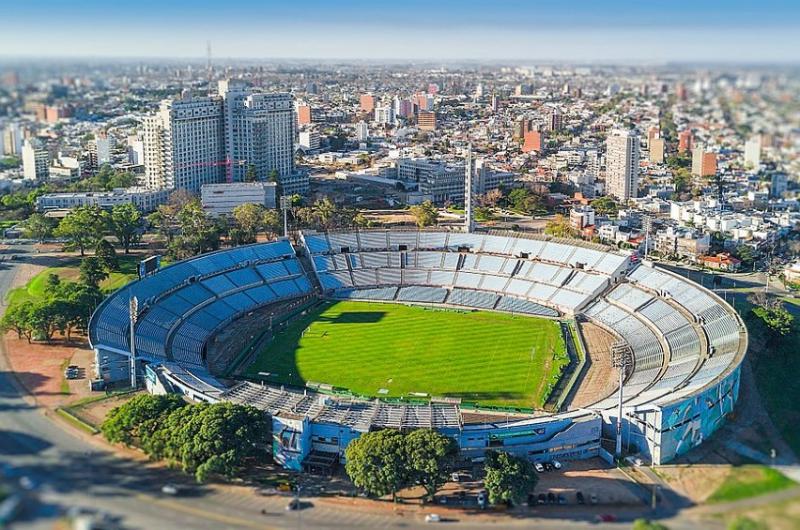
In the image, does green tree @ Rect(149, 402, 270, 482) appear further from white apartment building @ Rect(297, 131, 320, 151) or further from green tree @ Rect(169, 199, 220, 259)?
white apartment building @ Rect(297, 131, 320, 151)

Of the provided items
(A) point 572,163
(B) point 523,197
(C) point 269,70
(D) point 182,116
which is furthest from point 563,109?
(D) point 182,116

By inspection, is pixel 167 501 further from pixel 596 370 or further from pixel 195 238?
pixel 195 238

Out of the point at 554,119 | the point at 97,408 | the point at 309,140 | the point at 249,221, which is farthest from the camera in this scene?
the point at 309,140

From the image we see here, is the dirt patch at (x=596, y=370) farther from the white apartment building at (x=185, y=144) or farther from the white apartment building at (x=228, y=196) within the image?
the white apartment building at (x=185, y=144)

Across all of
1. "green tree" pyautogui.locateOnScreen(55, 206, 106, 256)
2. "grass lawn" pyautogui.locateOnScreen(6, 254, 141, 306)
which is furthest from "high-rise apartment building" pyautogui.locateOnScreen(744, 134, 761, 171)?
"green tree" pyautogui.locateOnScreen(55, 206, 106, 256)

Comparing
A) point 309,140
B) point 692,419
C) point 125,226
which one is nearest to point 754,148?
point 692,419

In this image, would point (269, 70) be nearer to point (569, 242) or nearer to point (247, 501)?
point (569, 242)
